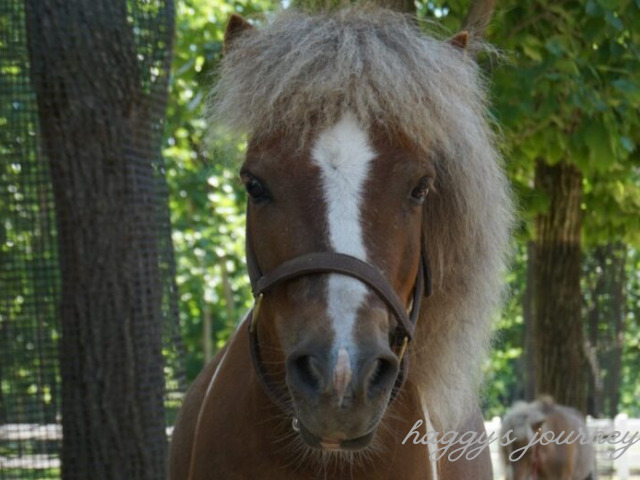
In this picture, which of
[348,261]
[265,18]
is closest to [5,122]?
[265,18]

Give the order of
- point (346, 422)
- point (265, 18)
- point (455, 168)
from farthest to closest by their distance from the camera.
Answer: point (265, 18) < point (455, 168) < point (346, 422)

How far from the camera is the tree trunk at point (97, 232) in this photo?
5.12 meters

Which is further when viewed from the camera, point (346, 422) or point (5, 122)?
point (5, 122)

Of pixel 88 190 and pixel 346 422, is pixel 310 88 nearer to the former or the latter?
pixel 346 422

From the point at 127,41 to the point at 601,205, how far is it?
4.54 meters

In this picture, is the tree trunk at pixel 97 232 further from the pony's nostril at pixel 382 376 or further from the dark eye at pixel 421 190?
the pony's nostril at pixel 382 376

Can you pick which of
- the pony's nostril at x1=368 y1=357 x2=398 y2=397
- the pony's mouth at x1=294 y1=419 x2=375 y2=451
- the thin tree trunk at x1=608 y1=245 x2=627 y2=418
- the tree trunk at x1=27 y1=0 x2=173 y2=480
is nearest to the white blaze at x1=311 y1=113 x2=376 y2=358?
the pony's nostril at x1=368 y1=357 x2=398 y2=397

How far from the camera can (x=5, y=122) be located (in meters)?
5.29

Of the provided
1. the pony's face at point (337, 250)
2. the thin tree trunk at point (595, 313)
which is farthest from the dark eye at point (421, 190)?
the thin tree trunk at point (595, 313)

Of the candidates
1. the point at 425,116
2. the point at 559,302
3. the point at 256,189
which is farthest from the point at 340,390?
the point at 559,302

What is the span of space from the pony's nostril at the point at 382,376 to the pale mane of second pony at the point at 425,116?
58 centimetres

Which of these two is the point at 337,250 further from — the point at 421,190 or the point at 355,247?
the point at 421,190

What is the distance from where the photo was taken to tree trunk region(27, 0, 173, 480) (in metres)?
5.12

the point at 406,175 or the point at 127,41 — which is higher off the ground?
the point at 127,41
